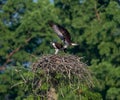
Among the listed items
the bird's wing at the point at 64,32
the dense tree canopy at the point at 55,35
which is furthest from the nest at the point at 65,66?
the dense tree canopy at the point at 55,35

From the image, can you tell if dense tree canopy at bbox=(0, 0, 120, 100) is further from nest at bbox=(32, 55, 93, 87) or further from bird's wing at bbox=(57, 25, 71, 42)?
nest at bbox=(32, 55, 93, 87)

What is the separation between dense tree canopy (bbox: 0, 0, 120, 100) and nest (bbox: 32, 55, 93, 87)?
40.4ft

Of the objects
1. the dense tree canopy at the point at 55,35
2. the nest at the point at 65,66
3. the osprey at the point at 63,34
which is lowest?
the dense tree canopy at the point at 55,35

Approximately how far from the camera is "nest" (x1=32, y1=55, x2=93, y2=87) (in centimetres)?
1354

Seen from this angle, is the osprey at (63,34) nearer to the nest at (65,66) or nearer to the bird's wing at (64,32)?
the bird's wing at (64,32)

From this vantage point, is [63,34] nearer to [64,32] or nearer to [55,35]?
[64,32]

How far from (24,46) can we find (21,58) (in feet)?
3.20

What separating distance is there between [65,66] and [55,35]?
1474 centimetres

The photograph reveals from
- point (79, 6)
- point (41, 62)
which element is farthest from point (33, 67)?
point (79, 6)

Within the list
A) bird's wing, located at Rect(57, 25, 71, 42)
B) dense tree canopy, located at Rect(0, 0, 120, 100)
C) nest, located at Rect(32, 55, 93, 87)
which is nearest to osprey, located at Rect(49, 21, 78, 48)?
bird's wing, located at Rect(57, 25, 71, 42)

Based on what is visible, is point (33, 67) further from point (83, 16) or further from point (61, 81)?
point (83, 16)

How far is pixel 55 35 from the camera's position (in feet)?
92.6

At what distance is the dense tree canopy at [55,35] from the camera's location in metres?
27.0

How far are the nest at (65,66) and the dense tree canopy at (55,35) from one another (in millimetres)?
12303
